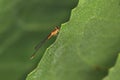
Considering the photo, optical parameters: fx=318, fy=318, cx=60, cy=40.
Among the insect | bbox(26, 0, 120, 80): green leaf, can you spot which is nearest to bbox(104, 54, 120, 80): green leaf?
bbox(26, 0, 120, 80): green leaf

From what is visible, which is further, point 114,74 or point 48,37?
point 48,37

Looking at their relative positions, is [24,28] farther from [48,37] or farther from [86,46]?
[86,46]

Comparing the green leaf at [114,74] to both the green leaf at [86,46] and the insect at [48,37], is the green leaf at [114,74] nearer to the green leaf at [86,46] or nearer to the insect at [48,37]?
the green leaf at [86,46]

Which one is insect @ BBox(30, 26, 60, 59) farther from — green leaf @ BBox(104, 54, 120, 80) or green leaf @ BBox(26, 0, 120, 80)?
green leaf @ BBox(104, 54, 120, 80)

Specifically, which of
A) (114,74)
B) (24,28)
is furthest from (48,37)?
(114,74)
